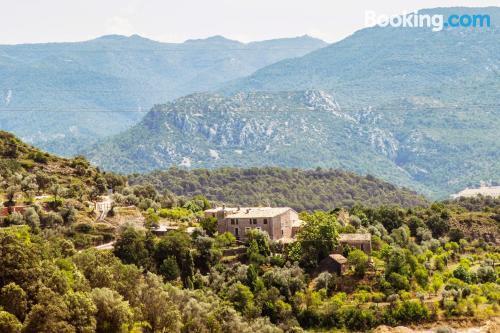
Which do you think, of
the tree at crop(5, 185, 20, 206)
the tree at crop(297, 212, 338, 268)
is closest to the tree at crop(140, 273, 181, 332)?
the tree at crop(297, 212, 338, 268)

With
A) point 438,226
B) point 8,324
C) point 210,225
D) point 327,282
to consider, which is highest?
point 8,324

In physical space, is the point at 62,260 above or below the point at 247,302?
above

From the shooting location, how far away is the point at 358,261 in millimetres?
75062

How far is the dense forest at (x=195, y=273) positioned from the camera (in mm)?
51656

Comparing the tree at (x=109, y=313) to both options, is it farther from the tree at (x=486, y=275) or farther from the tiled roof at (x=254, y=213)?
the tree at (x=486, y=275)

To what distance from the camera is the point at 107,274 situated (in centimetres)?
5750

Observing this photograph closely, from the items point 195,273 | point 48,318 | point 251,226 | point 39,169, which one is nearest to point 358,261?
point 251,226

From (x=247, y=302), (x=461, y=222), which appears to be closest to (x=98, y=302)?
(x=247, y=302)

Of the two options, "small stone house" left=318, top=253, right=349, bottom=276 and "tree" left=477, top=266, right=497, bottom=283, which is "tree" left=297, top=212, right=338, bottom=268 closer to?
"small stone house" left=318, top=253, right=349, bottom=276

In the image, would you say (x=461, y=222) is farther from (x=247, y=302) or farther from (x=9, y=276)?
(x=9, y=276)

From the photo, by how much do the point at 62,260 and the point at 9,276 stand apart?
717 centimetres

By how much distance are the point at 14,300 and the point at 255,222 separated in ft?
118

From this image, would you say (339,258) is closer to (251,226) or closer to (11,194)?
(251,226)

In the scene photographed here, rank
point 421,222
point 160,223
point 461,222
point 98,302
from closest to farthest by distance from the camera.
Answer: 1. point 98,302
2. point 160,223
3. point 421,222
4. point 461,222
